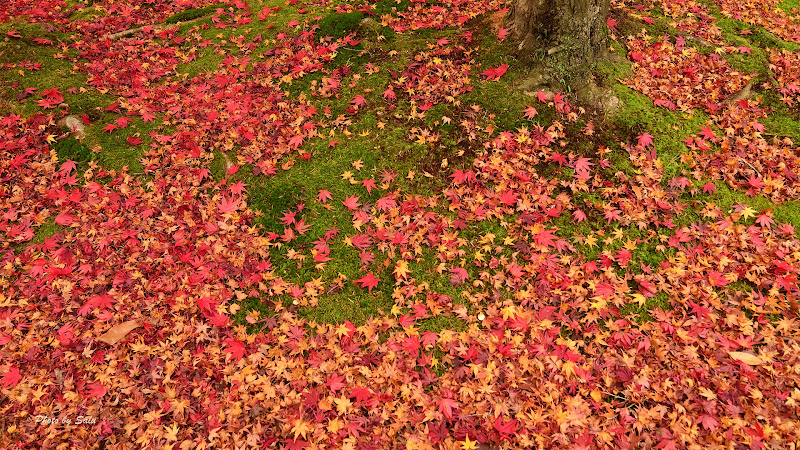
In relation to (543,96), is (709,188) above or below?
below

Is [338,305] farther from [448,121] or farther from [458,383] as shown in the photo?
[448,121]

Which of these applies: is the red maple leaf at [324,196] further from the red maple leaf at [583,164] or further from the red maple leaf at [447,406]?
the red maple leaf at [583,164]

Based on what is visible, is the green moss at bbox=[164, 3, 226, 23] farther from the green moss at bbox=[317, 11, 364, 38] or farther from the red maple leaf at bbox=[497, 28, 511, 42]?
the red maple leaf at bbox=[497, 28, 511, 42]

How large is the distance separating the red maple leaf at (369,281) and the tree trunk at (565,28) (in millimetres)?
3715

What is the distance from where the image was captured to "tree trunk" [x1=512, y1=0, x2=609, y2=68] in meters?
4.96

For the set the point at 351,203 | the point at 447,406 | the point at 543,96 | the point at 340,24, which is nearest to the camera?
the point at 447,406

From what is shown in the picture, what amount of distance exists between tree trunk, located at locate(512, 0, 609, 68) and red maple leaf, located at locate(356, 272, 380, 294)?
12.2ft

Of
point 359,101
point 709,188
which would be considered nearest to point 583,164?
point 709,188

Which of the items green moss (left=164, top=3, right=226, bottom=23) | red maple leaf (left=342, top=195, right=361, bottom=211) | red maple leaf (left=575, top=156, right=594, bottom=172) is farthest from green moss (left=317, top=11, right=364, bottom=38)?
red maple leaf (left=575, top=156, right=594, bottom=172)

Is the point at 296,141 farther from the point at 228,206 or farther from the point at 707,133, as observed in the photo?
the point at 707,133

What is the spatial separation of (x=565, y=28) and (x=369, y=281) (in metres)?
4.03

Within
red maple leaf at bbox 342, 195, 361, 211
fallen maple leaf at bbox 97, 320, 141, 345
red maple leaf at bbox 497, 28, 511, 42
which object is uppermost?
red maple leaf at bbox 497, 28, 511, 42

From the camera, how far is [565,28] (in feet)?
16.5

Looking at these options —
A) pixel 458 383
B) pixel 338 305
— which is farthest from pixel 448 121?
pixel 458 383
